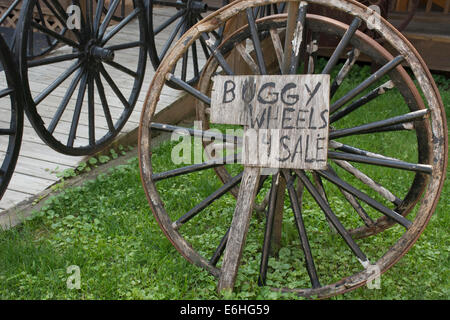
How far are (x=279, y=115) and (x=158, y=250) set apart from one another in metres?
1.24

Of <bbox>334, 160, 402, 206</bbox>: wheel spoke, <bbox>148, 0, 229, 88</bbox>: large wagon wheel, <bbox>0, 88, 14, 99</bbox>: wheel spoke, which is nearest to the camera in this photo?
<bbox>334, 160, 402, 206</bbox>: wheel spoke

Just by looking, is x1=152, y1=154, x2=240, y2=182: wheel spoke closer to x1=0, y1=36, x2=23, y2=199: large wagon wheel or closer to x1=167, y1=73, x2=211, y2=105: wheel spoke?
x1=167, y1=73, x2=211, y2=105: wheel spoke

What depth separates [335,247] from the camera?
3.34 meters

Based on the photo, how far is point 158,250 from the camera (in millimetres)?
3256

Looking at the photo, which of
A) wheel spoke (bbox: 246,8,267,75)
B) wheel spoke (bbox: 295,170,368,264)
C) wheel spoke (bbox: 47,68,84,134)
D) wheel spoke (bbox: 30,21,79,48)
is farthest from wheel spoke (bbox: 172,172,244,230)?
wheel spoke (bbox: 30,21,79,48)

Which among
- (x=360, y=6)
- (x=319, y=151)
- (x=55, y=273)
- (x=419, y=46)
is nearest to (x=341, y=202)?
(x=319, y=151)

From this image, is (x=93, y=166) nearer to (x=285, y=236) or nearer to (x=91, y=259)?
(x=91, y=259)

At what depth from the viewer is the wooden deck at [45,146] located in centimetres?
390

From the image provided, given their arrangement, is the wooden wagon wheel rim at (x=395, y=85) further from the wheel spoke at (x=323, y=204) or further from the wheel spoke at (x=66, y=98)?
the wheel spoke at (x=66, y=98)

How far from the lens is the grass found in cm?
292

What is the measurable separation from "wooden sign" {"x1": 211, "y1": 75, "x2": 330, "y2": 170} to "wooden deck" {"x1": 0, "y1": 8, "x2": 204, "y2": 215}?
1.91m

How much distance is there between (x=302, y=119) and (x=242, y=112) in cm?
29

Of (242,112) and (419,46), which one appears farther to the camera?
(419,46)
